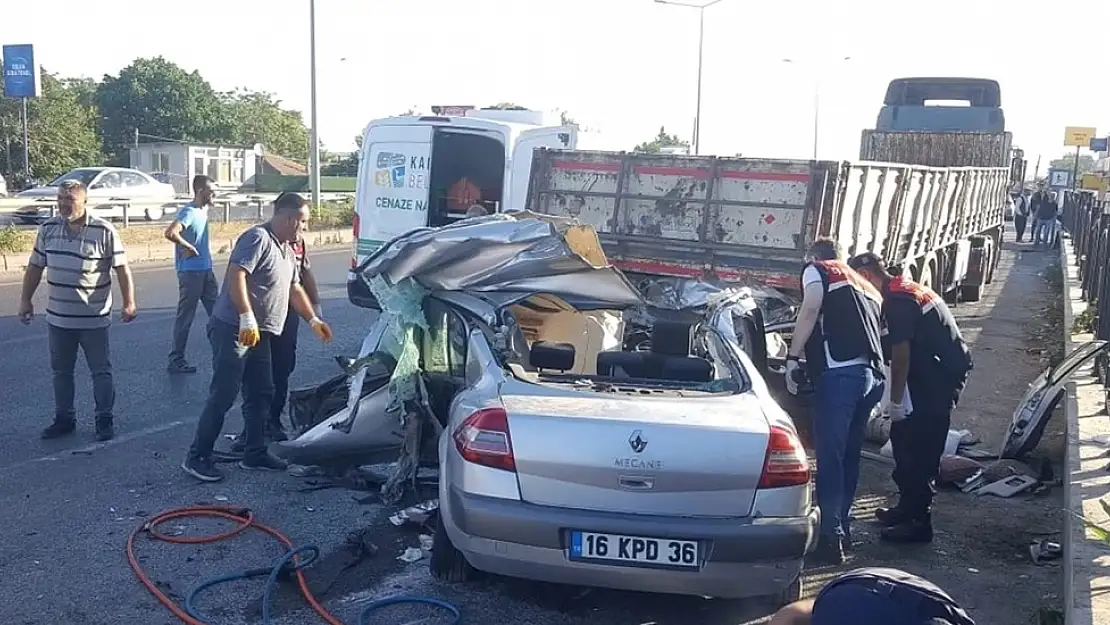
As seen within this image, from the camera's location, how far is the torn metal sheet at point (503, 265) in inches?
215

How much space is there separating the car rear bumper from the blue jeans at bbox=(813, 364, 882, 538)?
4.18 ft

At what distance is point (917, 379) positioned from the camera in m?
5.68

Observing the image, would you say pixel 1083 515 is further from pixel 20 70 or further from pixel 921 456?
pixel 20 70

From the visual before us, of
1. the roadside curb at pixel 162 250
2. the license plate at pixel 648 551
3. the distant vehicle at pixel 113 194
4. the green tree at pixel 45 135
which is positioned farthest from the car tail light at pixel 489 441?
the green tree at pixel 45 135

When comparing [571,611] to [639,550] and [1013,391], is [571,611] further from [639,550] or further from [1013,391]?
[1013,391]

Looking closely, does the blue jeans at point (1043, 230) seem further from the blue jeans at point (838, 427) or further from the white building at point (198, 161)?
the white building at point (198, 161)

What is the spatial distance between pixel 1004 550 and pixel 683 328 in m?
2.21

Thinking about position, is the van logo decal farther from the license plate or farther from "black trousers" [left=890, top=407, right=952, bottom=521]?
the license plate

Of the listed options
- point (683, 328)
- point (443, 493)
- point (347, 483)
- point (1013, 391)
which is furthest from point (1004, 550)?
point (1013, 391)

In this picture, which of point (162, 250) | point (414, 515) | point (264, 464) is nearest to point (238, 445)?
point (264, 464)

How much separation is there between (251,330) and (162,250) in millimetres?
15257

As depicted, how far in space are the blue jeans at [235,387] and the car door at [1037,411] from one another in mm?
5132

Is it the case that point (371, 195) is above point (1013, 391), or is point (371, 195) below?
above

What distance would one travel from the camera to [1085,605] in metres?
4.21
